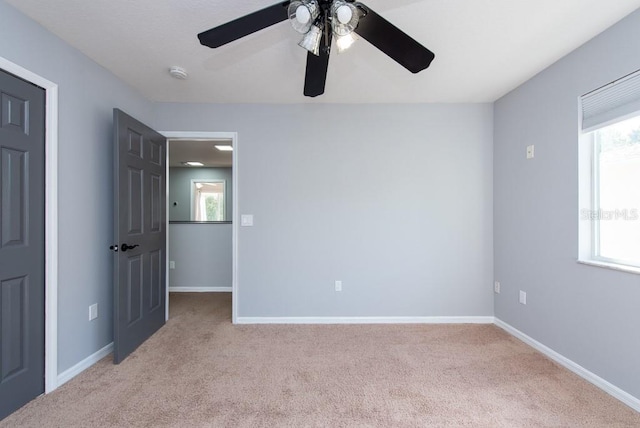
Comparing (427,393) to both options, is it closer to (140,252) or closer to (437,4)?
(437,4)

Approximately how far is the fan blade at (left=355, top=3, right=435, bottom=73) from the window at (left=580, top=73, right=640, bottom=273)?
54.4 inches

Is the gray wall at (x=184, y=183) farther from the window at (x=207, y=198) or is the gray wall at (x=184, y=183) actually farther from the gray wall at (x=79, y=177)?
the gray wall at (x=79, y=177)

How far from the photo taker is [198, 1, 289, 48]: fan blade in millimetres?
1273

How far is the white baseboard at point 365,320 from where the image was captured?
3162mm

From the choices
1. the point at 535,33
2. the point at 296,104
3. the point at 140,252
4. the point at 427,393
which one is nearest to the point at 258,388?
the point at 427,393

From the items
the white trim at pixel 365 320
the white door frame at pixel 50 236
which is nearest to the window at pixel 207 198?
the white trim at pixel 365 320

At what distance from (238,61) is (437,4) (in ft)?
4.74

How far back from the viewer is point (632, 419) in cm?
170

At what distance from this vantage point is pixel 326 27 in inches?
54.3

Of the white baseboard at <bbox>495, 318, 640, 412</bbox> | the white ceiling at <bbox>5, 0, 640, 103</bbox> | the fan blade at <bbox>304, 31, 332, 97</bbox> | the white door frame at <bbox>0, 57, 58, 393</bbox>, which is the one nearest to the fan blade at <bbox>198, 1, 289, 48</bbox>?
the fan blade at <bbox>304, 31, 332, 97</bbox>

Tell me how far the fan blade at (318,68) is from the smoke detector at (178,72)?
48.9 inches

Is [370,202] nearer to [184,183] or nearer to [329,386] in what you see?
[329,386]

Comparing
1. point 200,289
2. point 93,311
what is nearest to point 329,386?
point 93,311

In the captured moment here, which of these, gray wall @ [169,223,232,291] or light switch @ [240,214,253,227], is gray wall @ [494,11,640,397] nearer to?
light switch @ [240,214,253,227]
